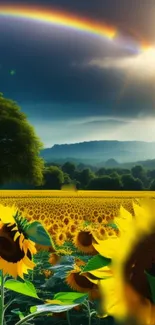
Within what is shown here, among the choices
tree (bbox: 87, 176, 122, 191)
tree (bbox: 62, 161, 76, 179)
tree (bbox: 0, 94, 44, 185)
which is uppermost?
tree (bbox: 0, 94, 44, 185)

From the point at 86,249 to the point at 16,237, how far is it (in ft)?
2.00

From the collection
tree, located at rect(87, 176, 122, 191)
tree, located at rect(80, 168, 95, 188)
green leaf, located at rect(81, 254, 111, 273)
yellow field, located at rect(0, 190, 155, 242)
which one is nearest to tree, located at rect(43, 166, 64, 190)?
tree, located at rect(80, 168, 95, 188)

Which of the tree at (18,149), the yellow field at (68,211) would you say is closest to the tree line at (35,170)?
the tree at (18,149)

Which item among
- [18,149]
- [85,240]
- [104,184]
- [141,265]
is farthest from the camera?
[18,149]

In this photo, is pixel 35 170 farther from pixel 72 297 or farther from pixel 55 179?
pixel 72 297

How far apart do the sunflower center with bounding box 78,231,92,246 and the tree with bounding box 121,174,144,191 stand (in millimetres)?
14373

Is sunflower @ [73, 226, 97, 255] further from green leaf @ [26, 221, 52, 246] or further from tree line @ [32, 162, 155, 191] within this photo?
tree line @ [32, 162, 155, 191]

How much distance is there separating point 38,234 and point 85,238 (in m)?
0.71

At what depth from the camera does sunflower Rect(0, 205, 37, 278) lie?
0.59 m

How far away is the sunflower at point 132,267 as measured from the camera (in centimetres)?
31

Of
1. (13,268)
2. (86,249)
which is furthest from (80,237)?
(13,268)

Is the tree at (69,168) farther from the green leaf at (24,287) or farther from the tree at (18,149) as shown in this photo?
the green leaf at (24,287)

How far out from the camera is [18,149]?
880 inches

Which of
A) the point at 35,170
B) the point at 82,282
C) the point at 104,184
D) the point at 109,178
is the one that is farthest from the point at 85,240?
the point at 35,170
